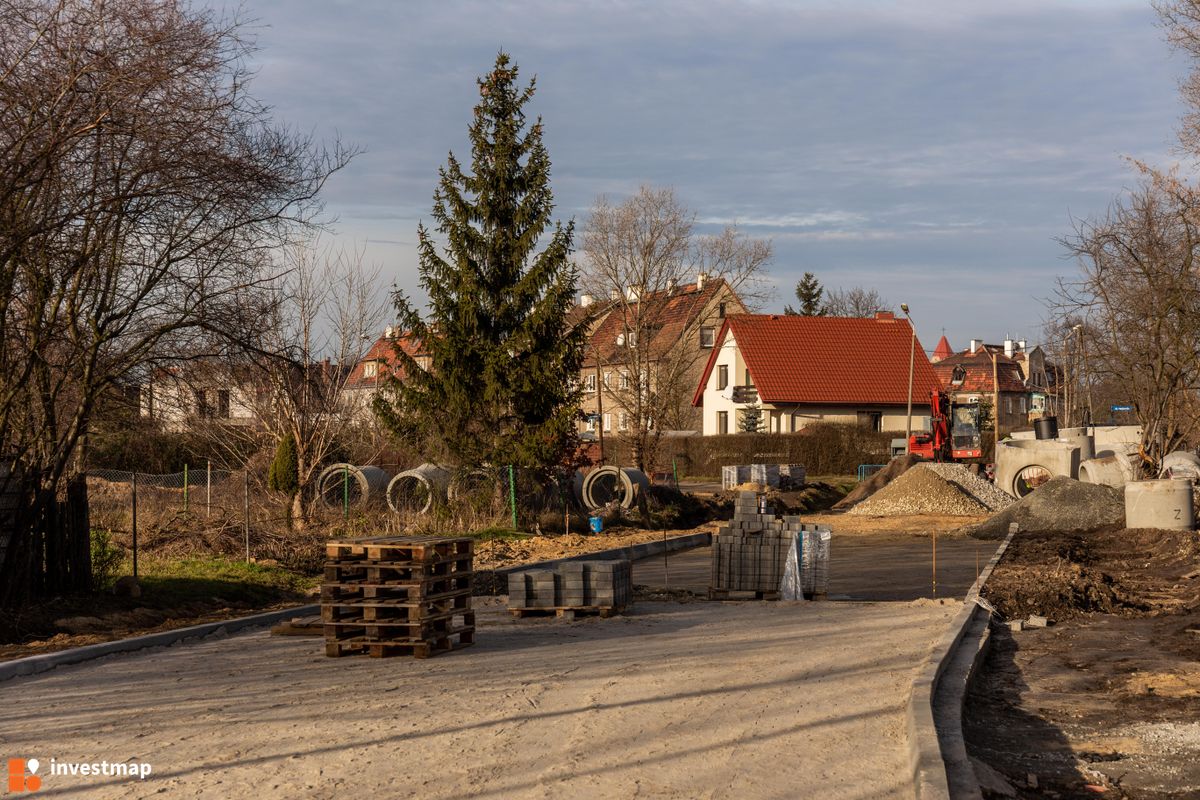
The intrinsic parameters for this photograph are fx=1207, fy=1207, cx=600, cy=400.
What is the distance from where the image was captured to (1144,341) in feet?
106

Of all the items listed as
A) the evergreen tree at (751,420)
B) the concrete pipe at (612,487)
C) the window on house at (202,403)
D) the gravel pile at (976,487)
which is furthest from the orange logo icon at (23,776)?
the evergreen tree at (751,420)

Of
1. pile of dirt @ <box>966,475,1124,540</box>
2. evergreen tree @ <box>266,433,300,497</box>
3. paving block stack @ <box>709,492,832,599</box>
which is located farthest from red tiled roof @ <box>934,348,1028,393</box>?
paving block stack @ <box>709,492,832,599</box>

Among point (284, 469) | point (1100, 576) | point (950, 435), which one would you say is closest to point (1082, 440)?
point (950, 435)

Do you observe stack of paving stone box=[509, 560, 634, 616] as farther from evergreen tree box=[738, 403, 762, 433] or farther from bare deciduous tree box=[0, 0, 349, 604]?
evergreen tree box=[738, 403, 762, 433]

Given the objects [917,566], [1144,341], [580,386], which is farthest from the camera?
[1144,341]

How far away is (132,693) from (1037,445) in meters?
33.1

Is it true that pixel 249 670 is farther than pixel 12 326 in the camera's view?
No

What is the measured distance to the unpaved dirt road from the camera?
658 cm

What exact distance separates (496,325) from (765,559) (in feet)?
38.2

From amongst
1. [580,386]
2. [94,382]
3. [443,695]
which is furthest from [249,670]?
[580,386]

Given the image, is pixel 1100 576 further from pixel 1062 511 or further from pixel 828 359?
pixel 828 359

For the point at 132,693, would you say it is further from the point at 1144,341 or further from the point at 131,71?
the point at 1144,341

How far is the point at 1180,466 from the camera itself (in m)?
34.2

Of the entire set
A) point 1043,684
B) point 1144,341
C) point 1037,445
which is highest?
point 1144,341
